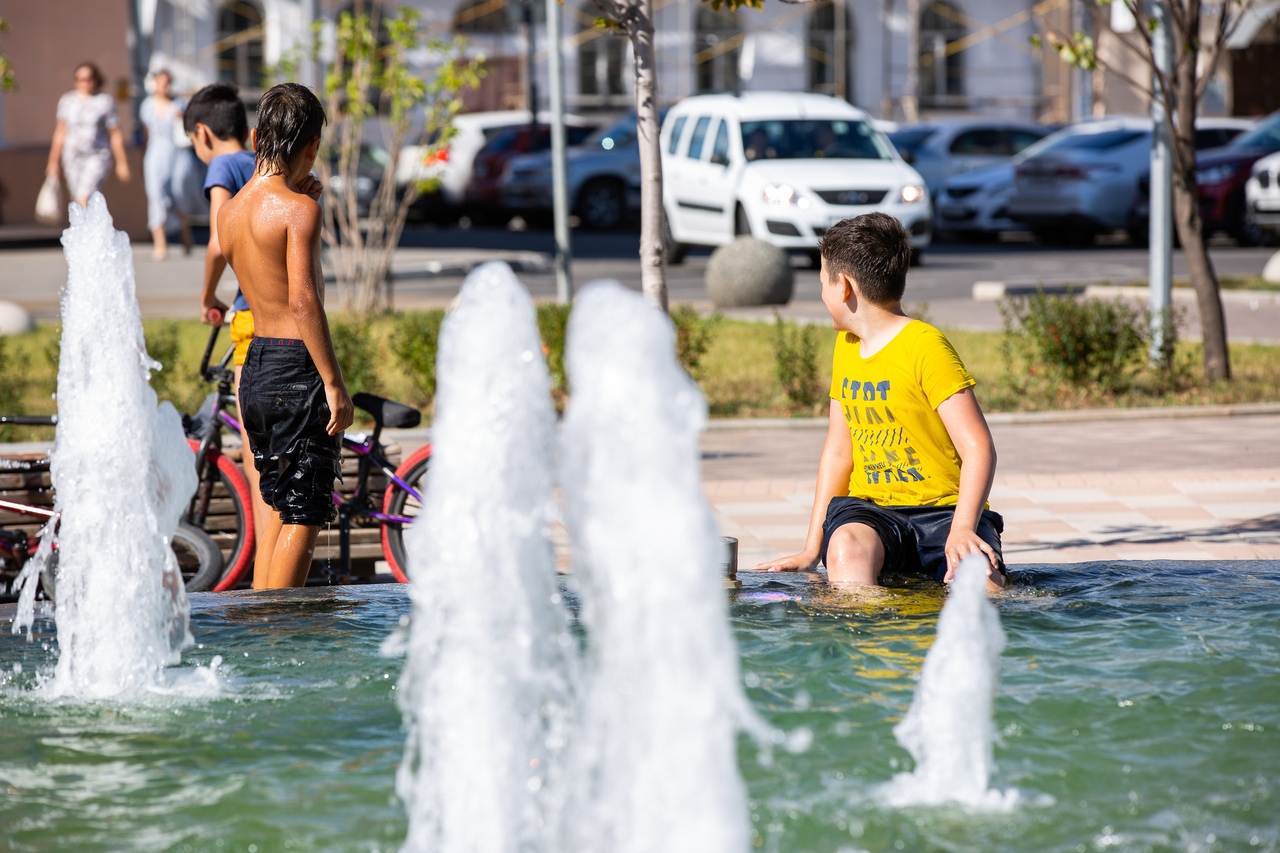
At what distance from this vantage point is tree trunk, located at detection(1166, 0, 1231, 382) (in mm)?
10789

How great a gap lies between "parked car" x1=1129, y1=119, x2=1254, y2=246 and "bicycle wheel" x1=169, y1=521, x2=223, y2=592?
18.8 metres

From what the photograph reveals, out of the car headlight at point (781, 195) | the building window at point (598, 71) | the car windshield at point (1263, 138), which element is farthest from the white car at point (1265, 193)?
the building window at point (598, 71)

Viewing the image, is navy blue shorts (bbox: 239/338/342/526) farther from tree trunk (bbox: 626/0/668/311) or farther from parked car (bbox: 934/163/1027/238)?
parked car (bbox: 934/163/1027/238)

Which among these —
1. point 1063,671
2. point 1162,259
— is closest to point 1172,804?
point 1063,671

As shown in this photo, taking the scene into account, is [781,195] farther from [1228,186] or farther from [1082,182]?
[1228,186]

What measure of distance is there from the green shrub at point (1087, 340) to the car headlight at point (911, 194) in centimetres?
921

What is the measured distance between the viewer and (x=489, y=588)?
137 inches

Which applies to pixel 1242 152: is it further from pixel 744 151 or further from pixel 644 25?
pixel 644 25

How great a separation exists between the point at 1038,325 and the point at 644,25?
5584 mm

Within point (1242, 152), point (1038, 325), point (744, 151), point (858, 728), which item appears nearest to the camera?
point (858, 728)

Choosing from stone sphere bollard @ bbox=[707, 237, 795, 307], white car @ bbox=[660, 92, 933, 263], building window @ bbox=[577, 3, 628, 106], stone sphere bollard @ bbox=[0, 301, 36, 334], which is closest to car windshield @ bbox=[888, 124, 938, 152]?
white car @ bbox=[660, 92, 933, 263]

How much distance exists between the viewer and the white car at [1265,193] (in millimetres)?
21656

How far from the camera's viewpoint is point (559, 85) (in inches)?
600

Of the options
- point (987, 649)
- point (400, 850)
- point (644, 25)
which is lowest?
point (400, 850)
